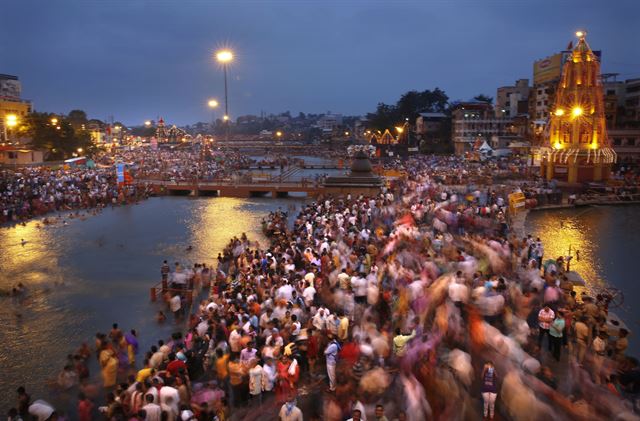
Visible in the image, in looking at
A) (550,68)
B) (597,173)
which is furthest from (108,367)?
(550,68)

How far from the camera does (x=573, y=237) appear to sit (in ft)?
72.5

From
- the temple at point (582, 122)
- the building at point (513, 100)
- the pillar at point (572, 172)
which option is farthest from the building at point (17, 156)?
the building at point (513, 100)

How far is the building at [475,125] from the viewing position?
69.4 metres

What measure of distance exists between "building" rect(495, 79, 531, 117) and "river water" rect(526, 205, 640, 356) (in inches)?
1687

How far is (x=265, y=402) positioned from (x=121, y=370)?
348 centimetres

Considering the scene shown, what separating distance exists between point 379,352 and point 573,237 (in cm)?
1745

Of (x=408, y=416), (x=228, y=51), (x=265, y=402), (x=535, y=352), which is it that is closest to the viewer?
(x=408, y=416)

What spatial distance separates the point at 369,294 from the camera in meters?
11.0

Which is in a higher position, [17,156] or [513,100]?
[513,100]

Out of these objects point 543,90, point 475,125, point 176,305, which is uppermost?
point 543,90

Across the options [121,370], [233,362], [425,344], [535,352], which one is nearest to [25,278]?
[121,370]

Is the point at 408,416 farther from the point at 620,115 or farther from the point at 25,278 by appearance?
the point at 620,115

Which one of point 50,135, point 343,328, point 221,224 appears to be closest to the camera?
point 343,328

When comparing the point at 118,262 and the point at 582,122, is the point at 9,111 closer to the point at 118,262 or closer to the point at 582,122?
the point at 118,262
